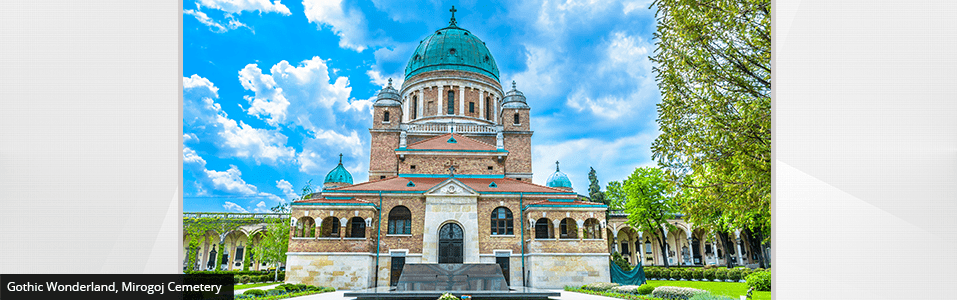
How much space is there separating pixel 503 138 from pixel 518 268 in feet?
39.6

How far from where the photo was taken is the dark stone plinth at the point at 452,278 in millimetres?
16109

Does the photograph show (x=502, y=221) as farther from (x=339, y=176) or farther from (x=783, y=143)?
(x=783, y=143)

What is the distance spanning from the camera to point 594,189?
57.0m

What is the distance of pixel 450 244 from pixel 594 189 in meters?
35.6

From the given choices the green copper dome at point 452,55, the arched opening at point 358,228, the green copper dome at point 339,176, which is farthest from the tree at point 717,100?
the green copper dome at point 339,176

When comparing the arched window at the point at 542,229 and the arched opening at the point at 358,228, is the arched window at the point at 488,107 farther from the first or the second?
the arched opening at the point at 358,228

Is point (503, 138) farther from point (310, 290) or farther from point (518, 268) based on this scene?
point (310, 290)

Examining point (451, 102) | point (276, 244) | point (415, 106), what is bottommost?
point (276, 244)

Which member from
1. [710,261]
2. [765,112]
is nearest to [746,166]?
[765,112]

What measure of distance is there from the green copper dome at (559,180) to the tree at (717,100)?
35677 millimetres

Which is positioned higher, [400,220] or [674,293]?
[400,220]

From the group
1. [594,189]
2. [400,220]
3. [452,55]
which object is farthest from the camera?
[594,189]
